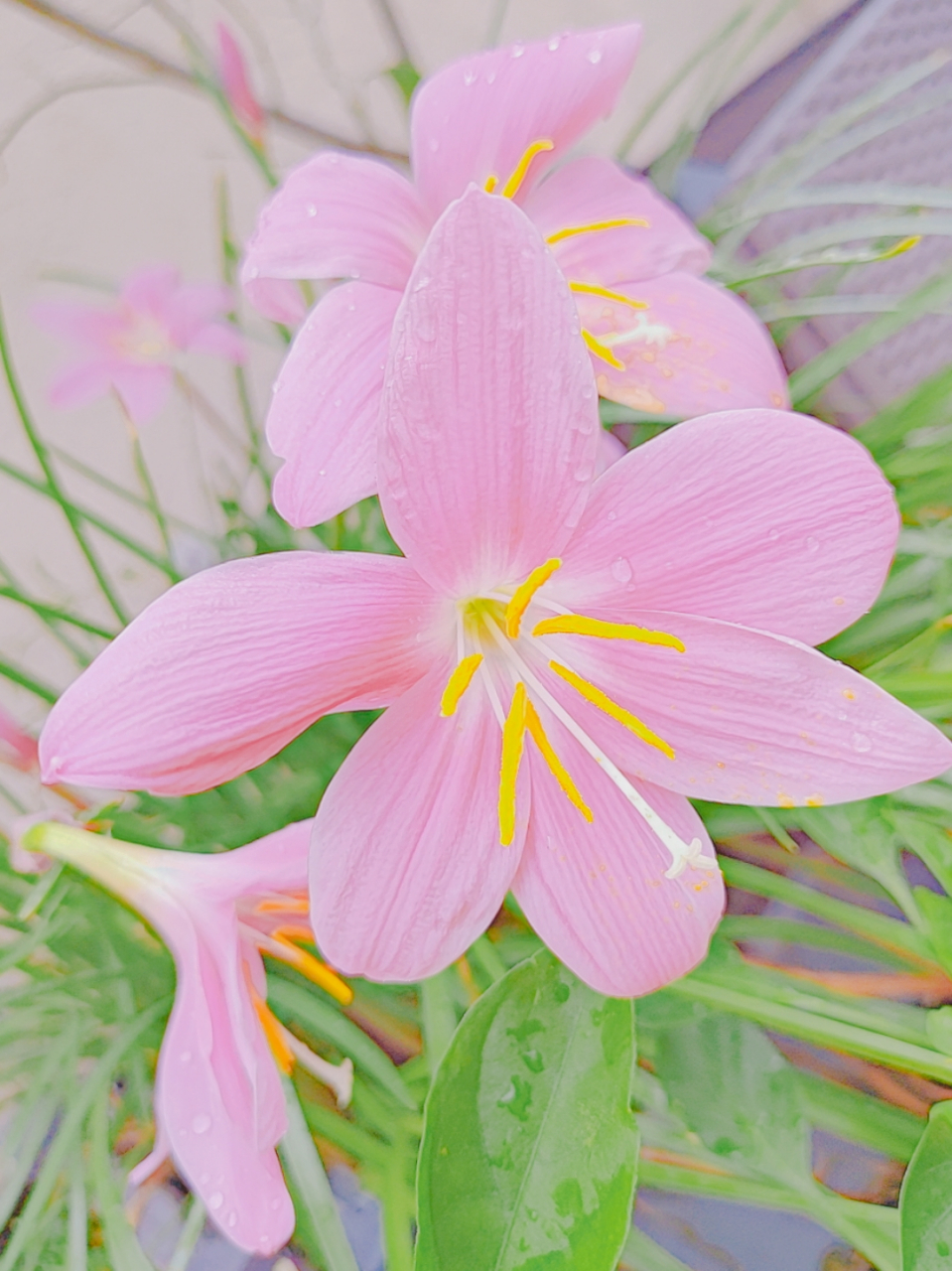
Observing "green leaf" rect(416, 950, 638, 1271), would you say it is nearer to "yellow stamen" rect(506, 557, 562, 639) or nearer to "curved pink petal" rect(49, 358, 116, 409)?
"yellow stamen" rect(506, 557, 562, 639)

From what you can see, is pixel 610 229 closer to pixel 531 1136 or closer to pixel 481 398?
pixel 481 398

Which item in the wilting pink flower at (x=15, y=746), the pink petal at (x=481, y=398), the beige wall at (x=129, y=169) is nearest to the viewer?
the pink petal at (x=481, y=398)

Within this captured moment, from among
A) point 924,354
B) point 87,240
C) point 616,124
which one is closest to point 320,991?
point 924,354

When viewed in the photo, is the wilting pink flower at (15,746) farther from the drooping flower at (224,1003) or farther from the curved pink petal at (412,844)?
the curved pink petal at (412,844)

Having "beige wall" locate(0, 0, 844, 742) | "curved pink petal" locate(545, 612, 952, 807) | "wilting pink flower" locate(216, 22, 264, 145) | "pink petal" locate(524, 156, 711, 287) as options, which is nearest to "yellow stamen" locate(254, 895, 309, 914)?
"curved pink petal" locate(545, 612, 952, 807)

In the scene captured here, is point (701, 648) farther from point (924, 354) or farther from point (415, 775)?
point (924, 354)

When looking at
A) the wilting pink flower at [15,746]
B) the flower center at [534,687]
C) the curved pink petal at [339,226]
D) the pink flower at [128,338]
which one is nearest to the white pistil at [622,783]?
the flower center at [534,687]

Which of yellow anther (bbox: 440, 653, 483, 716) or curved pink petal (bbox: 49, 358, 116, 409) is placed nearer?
yellow anther (bbox: 440, 653, 483, 716)
